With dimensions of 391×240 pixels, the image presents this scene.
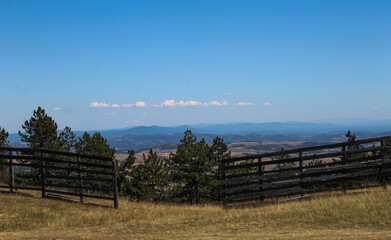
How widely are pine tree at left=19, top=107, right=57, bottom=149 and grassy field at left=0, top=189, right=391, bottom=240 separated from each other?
75.5 feet

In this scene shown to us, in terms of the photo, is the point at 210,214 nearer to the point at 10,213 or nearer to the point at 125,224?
the point at 125,224

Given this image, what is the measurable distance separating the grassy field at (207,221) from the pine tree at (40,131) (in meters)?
23.0

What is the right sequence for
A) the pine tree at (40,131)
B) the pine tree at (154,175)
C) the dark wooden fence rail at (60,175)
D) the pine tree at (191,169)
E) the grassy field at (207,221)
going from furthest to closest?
1. the pine tree at (191,169)
2. the pine tree at (154,175)
3. the pine tree at (40,131)
4. the dark wooden fence rail at (60,175)
5. the grassy field at (207,221)

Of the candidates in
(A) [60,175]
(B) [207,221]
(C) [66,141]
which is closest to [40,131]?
(C) [66,141]

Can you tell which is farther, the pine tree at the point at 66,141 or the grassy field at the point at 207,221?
the pine tree at the point at 66,141

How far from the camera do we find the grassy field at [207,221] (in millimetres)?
9125

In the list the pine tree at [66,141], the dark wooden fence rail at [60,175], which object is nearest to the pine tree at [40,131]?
the pine tree at [66,141]

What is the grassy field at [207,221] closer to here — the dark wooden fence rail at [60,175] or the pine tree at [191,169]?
the dark wooden fence rail at [60,175]

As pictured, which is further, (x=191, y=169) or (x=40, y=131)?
(x=191, y=169)

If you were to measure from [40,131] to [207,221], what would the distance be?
29.4 metres

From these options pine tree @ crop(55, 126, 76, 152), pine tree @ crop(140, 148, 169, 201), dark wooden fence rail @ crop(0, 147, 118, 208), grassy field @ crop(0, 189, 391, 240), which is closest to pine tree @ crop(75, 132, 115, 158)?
pine tree @ crop(55, 126, 76, 152)

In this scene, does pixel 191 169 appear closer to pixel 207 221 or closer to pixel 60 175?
pixel 60 175

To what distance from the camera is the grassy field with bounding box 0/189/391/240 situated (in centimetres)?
912

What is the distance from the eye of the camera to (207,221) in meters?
11.4
